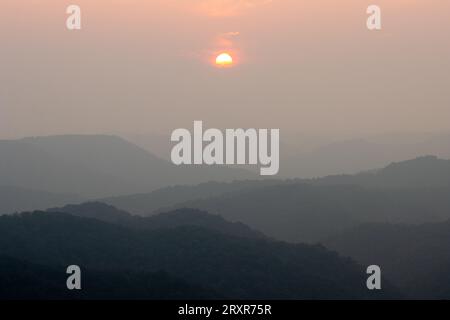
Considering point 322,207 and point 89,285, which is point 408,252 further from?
point 89,285

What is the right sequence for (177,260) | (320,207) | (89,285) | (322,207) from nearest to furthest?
(89,285) → (177,260) → (320,207) → (322,207)

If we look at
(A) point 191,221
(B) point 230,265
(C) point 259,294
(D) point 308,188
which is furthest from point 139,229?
(D) point 308,188

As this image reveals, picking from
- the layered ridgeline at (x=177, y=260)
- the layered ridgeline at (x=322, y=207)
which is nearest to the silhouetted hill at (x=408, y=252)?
the layered ridgeline at (x=322, y=207)

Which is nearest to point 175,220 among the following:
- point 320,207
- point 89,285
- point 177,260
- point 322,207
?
point 177,260

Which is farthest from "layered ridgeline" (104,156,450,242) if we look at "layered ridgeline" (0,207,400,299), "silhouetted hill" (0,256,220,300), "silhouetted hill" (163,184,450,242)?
"silhouetted hill" (0,256,220,300)
